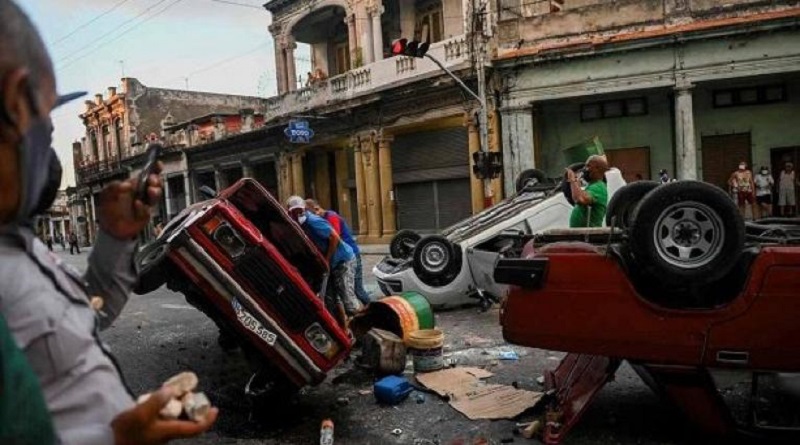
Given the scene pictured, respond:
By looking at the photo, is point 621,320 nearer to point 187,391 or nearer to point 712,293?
point 712,293

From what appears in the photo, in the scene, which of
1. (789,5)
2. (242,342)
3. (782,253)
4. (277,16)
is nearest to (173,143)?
(277,16)

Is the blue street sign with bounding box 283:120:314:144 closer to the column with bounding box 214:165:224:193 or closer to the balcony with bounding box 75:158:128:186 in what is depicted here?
the column with bounding box 214:165:224:193

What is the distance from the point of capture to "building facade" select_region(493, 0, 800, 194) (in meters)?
14.1

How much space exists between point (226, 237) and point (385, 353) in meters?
1.74

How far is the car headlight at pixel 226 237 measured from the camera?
387 cm

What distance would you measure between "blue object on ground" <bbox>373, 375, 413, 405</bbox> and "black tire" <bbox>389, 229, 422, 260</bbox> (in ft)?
15.8

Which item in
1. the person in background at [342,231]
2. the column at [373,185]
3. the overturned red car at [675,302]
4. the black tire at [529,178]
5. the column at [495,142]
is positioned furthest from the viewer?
the column at [373,185]

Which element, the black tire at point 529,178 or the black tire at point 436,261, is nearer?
the black tire at point 436,261

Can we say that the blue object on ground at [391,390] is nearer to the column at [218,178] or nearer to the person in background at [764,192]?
the person in background at [764,192]

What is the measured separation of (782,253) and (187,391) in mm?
3217

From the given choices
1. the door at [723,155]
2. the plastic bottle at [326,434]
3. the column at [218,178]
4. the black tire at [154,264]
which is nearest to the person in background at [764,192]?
the door at [723,155]

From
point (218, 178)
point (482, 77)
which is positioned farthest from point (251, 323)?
point (218, 178)

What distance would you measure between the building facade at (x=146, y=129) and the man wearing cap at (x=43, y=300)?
29.3 m

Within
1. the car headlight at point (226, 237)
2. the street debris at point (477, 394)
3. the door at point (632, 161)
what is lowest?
the street debris at point (477, 394)
